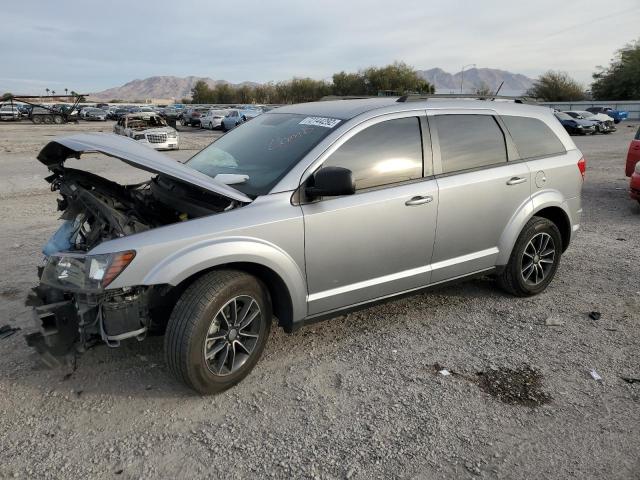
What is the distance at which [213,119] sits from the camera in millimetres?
38344

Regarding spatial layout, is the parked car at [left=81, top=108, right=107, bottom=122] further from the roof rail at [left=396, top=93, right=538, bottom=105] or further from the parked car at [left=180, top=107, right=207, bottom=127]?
the roof rail at [left=396, top=93, right=538, bottom=105]

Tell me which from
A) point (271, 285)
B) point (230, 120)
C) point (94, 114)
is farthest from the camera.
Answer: point (94, 114)

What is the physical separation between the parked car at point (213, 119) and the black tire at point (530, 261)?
115ft

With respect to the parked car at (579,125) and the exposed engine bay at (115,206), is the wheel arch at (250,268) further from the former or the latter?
the parked car at (579,125)

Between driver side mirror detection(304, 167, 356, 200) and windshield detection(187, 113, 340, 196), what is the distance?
317 millimetres

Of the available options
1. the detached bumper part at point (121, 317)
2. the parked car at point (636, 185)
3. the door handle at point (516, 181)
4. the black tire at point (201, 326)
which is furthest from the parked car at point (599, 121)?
the detached bumper part at point (121, 317)

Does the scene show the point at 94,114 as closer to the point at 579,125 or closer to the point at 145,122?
the point at 145,122

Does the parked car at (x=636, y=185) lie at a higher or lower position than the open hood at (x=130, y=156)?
lower

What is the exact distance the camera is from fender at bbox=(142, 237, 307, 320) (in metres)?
2.93

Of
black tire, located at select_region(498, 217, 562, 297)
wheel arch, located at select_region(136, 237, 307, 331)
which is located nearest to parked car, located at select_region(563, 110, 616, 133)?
black tire, located at select_region(498, 217, 562, 297)

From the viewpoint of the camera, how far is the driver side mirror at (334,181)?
3.18 meters

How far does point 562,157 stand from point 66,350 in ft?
14.9

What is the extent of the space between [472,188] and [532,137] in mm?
1101

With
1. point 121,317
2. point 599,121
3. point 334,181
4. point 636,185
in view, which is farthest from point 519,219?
point 599,121
